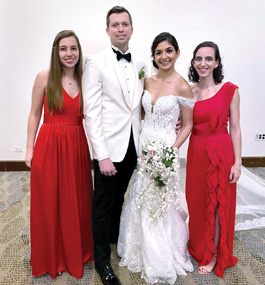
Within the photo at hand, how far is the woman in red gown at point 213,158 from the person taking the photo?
79.7 inches

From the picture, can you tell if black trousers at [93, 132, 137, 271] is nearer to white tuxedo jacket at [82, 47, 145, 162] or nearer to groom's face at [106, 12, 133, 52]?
white tuxedo jacket at [82, 47, 145, 162]

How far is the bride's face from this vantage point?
1.92 metres

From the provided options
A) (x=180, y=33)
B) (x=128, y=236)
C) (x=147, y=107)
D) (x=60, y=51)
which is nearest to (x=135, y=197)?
(x=128, y=236)

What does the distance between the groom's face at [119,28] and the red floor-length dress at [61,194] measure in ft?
1.76

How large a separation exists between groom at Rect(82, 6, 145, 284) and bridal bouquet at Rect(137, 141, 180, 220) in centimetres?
20

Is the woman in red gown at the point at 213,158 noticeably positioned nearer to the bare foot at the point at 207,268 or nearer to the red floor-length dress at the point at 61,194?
the bare foot at the point at 207,268

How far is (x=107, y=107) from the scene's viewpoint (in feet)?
6.09

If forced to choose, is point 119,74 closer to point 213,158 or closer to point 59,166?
point 59,166

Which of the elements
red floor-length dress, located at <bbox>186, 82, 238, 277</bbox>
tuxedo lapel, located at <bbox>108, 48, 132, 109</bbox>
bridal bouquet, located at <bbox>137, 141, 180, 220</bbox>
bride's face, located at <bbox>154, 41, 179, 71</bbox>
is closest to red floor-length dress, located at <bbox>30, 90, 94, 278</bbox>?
tuxedo lapel, located at <bbox>108, 48, 132, 109</bbox>

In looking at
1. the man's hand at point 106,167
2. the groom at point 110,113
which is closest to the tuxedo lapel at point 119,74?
the groom at point 110,113

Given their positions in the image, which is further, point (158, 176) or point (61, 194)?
point (61, 194)

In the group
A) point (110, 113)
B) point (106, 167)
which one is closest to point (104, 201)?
point (106, 167)

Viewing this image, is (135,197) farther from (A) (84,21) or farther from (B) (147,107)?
(A) (84,21)

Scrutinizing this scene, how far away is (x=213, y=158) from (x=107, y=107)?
98 centimetres
